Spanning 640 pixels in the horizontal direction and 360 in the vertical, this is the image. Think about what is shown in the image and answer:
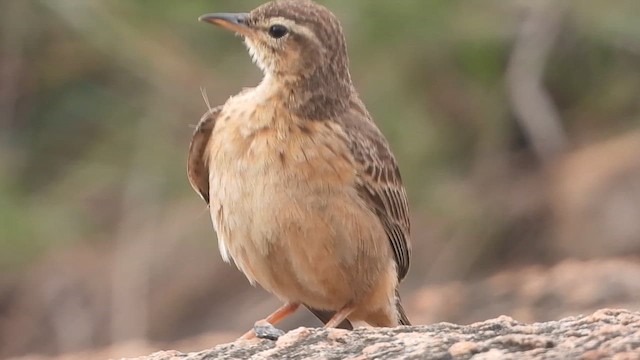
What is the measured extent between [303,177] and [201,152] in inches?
28.9

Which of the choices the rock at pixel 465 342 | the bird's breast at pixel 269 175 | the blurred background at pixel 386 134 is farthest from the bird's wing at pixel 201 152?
the blurred background at pixel 386 134

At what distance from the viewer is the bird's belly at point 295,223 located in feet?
16.3

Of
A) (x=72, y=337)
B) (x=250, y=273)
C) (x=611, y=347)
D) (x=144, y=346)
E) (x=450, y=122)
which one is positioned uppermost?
(x=450, y=122)

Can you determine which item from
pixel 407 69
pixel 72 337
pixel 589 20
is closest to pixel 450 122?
pixel 407 69

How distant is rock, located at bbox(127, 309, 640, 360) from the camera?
11.3ft

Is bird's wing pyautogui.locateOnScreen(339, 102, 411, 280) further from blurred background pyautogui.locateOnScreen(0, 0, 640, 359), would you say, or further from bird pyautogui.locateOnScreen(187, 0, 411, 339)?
blurred background pyautogui.locateOnScreen(0, 0, 640, 359)

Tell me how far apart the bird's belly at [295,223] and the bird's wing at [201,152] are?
11.1 inches

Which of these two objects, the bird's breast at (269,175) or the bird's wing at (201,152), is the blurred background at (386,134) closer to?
the bird's wing at (201,152)

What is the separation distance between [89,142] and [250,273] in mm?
5032

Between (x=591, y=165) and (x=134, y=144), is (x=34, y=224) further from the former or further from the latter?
(x=591, y=165)

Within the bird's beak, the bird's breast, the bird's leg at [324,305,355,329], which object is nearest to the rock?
the bird's breast

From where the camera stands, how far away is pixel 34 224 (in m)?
9.31

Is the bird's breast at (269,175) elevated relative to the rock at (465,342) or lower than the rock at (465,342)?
elevated

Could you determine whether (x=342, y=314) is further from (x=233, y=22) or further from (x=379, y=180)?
(x=233, y=22)
